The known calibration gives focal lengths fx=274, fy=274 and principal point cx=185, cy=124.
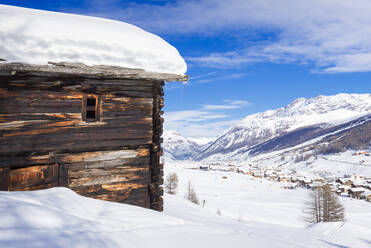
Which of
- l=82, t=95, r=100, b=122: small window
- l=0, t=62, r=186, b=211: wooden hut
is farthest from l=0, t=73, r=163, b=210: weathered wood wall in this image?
l=82, t=95, r=100, b=122: small window

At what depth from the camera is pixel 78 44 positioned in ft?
25.4

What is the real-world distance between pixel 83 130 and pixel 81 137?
0.73 feet

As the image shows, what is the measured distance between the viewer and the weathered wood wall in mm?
7609

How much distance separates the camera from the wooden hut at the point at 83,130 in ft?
24.9

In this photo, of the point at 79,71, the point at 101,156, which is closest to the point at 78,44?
the point at 79,71

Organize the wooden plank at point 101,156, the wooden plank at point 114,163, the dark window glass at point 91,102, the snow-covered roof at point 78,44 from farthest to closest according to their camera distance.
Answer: the dark window glass at point 91,102 < the wooden plank at point 114,163 < the wooden plank at point 101,156 < the snow-covered roof at point 78,44

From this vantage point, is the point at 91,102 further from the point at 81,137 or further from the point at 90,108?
the point at 81,137

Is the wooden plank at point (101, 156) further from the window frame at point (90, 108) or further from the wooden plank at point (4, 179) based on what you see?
the wooden plank at point (4, 179)

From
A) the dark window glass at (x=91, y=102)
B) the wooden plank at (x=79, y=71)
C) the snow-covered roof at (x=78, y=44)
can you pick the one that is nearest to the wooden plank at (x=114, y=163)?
the dark window glass at (x=91, y=102)

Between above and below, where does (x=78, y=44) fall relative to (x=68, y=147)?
above

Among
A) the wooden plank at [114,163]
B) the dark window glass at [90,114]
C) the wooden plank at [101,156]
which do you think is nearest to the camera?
the wooden plank at [101,156]

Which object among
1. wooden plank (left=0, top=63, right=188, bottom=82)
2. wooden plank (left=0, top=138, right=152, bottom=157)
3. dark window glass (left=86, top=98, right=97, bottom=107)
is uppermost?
wooden plank (left=0, top=63, right=188, bottom=82)

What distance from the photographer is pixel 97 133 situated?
8.64 meters

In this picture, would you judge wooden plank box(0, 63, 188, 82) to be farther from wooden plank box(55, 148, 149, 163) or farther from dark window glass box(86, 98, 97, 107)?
wooden plank box(55, 148, 149, 163)
